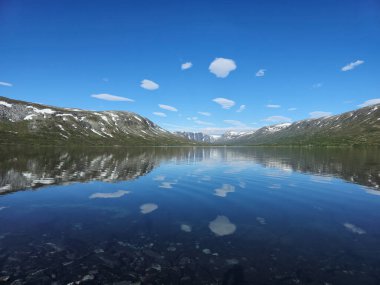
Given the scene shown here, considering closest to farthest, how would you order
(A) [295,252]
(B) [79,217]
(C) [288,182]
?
(A) [295,252] < (B) [79,217] < (C) [288,182]

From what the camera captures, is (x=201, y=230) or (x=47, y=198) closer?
(x=201, y=230)

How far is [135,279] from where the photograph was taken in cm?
1388

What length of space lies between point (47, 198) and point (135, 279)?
891 inches

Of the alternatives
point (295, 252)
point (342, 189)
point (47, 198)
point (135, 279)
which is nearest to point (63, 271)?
point (135, 279)

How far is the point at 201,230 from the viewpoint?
21.5 meters

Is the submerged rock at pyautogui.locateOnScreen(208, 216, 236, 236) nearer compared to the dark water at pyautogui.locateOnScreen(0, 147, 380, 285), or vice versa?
the dark water at pyautogui.locateOnScreen(0, 147, 380, 285)

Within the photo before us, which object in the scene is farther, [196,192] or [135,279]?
[196,192]

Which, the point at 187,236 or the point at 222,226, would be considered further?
the point at 222,226

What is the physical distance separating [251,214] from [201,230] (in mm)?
7001

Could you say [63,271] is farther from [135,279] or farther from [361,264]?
[361,264]

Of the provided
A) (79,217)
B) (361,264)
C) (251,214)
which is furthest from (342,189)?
(79,217)

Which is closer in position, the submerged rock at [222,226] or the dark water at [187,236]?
the dark water at [187,236]

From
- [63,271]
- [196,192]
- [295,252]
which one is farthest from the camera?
[196,192]

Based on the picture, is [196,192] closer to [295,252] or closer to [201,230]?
[201,230]
